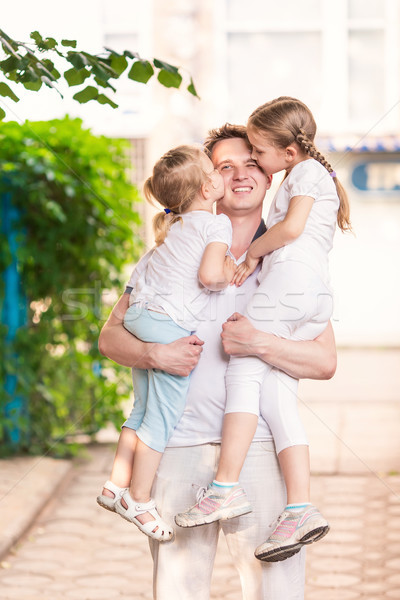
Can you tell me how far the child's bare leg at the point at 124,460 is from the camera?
2.15 m

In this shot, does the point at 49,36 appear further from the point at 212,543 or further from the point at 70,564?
the point at 70,564

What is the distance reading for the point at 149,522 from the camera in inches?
80.7

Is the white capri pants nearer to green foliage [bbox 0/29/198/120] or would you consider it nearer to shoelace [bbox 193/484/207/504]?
shoelace [bbox 193/484/207/504]

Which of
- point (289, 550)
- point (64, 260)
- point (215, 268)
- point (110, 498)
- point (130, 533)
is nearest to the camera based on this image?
point (289, 550)

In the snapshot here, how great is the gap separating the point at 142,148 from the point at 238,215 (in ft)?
30.6

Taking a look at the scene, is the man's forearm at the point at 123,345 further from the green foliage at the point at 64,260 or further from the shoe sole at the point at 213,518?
the green foliage at the point at 64,260

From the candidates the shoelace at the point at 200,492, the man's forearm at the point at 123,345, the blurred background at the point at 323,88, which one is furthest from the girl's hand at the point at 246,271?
the blurred background at the point at 323,88

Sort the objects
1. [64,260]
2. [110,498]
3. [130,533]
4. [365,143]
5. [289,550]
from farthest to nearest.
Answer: [365,143], [64,260], [130,533], [110,498], [289,550]

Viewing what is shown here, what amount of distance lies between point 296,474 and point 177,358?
0.41 metres

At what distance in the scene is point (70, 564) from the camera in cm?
388

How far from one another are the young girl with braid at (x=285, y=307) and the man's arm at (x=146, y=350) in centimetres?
11

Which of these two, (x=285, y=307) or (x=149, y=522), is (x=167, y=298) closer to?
(x=285, y=307)

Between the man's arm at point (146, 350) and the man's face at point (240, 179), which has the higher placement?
the man's face at point (240, 179)

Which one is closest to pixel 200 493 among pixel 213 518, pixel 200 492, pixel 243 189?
pixel 200 492
